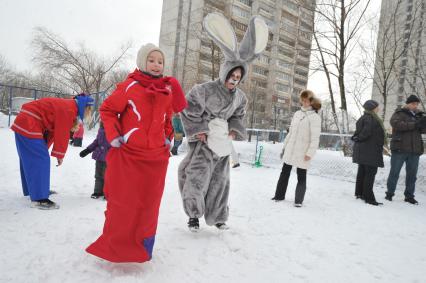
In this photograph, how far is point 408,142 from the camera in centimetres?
600

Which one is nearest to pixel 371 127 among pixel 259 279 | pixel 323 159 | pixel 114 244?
pixel 323 159

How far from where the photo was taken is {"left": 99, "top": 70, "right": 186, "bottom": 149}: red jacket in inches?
93.9

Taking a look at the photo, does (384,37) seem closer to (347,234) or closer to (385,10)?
(385,10)

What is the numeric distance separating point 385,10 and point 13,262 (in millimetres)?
16181

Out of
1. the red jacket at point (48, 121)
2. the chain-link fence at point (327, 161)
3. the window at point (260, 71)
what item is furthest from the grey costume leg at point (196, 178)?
the window at point (260, 71)

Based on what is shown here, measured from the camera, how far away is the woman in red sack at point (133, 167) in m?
2.33

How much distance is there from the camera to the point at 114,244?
7.52ft

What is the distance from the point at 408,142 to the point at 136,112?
5606 mm

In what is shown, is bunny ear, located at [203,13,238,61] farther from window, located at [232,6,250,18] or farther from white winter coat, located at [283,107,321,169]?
window, located at [232,6,250,18]

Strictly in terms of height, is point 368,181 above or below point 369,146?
below

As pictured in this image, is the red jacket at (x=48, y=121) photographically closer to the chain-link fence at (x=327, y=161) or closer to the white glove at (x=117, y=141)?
the white glove at (x=117, y=141)

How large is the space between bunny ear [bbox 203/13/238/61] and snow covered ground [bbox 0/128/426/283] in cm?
194

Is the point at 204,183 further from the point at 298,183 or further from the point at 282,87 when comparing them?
the point at 282,87

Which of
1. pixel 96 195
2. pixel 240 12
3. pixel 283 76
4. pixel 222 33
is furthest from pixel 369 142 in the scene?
pixel 283 76
